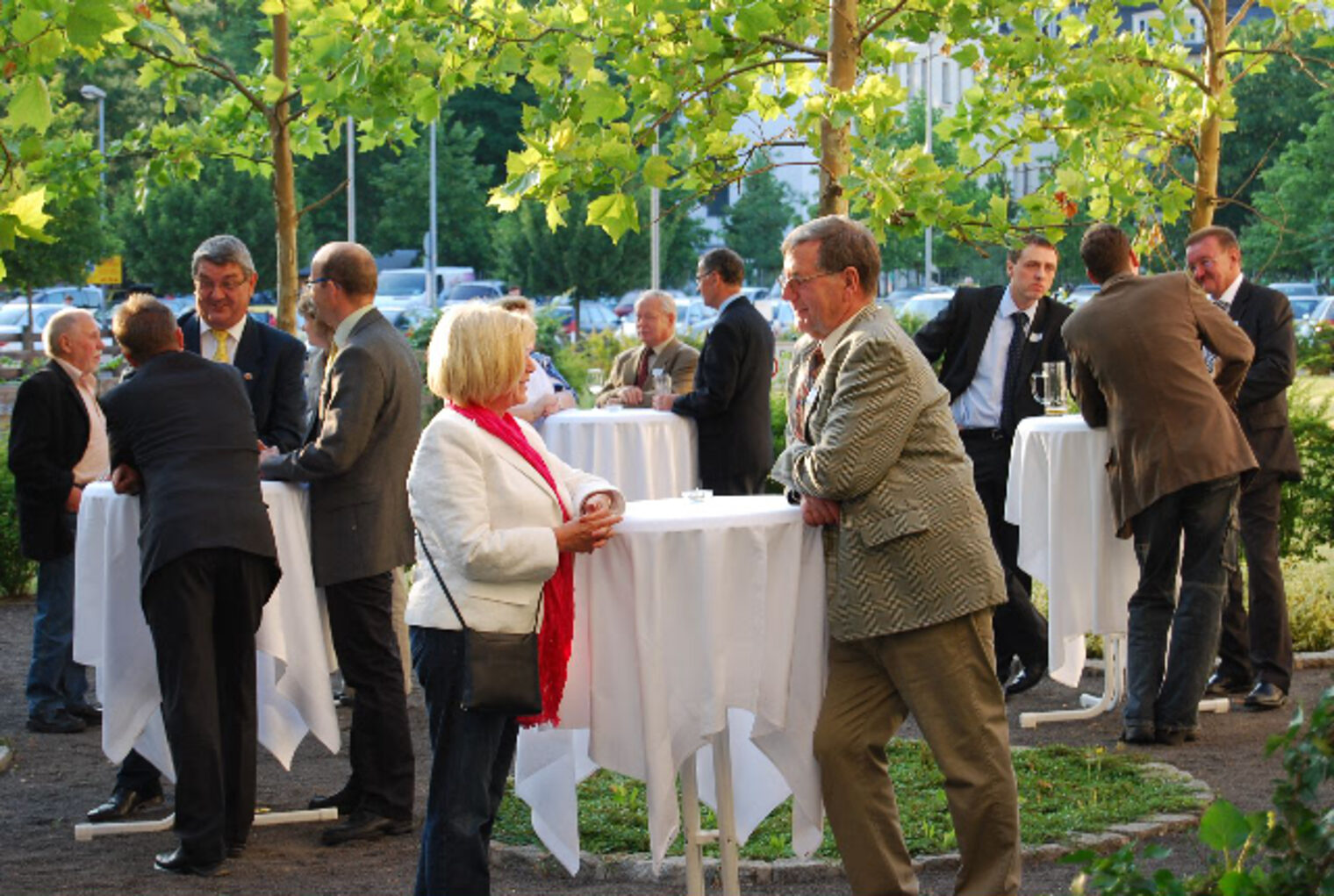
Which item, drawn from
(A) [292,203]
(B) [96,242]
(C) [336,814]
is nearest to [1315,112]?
(B) [96,242]

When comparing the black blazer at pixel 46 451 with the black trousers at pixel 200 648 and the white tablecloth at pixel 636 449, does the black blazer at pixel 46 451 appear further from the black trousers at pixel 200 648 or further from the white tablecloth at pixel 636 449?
the white tablecloth at pixel 636 449

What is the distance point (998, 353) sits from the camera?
948 centimetres

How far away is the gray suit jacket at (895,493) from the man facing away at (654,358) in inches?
249

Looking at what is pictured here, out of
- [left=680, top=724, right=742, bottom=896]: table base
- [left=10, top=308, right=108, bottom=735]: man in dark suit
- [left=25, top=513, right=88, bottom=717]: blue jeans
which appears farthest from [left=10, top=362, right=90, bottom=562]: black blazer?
[left=680, top=724, right=742, bottom=896]: table base

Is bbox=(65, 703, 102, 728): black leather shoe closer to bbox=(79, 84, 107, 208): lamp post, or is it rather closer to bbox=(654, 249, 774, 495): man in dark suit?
bbox=(654, 249, 774, 495): man in dark suit

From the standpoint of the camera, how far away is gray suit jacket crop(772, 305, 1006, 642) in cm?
529

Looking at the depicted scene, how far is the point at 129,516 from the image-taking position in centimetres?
707

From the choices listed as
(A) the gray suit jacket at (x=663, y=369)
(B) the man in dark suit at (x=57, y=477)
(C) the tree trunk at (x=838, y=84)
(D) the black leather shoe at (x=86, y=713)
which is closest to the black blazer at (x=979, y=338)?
(C) the tree trunk at (x=838, y=84)

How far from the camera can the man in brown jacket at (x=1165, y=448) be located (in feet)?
26.5

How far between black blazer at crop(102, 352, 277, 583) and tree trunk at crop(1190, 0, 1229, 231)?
6577mm

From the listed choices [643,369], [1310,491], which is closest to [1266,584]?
[1310,491]

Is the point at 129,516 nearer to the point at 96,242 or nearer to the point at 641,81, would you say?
the point at 641,81

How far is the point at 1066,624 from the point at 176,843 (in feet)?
13.7

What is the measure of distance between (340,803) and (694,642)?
2.62m
